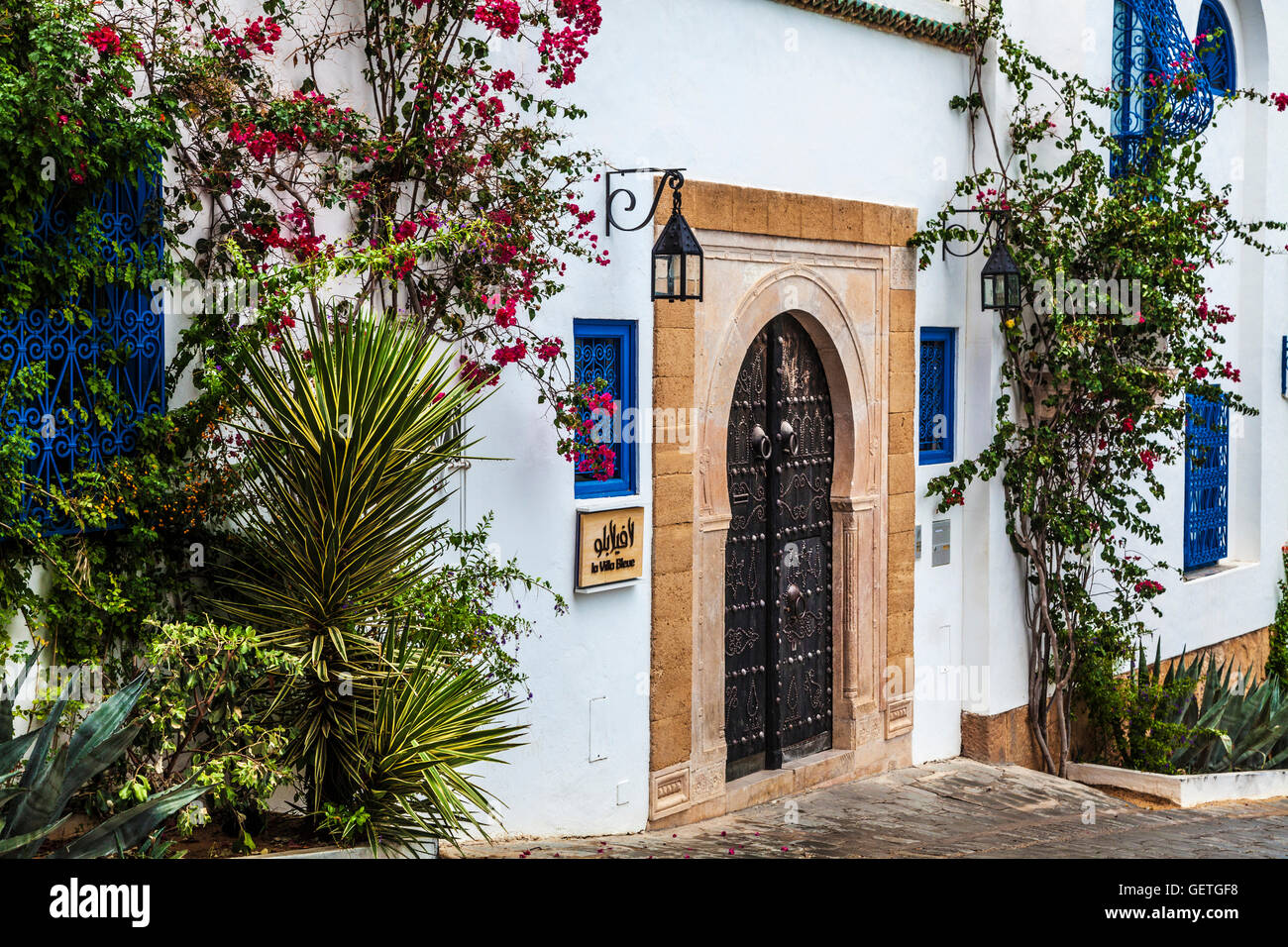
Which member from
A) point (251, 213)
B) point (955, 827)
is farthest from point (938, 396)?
point (251, 213)

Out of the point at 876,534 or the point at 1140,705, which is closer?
the point at 876,534

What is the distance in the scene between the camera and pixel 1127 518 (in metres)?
9.91

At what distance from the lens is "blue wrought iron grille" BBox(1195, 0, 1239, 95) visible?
497 inches

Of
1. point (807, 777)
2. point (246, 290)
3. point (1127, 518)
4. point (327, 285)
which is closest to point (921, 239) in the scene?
point (1127, 518)

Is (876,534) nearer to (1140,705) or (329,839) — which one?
(1140,705)

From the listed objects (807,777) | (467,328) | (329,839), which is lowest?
(807,777)

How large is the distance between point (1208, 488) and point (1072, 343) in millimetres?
4049

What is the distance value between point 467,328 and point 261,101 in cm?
133

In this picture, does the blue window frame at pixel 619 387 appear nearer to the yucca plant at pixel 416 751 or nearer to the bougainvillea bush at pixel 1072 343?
the yucca plant at pixel 416 751

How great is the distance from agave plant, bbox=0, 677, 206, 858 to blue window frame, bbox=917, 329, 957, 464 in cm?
591

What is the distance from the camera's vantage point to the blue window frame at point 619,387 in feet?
23.0

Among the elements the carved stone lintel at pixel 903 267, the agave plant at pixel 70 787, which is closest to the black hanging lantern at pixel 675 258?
the carved stone lintel at pixel 903 267
